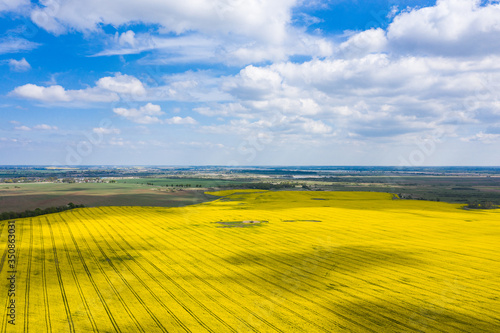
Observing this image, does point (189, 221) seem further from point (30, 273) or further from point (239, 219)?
point (30, 273)

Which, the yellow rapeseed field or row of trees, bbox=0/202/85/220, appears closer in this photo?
the yellow rapeseed field

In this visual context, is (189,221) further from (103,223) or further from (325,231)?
(325,231)

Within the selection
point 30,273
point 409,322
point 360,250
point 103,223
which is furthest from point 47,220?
point 409,322

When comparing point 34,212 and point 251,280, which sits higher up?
point 251,280

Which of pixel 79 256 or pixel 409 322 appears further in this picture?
pixel 79 256

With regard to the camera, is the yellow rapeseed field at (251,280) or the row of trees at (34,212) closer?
the yellow rapeseed field at (251,280)

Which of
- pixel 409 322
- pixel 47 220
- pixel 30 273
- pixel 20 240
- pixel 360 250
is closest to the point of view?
pixel 409 322

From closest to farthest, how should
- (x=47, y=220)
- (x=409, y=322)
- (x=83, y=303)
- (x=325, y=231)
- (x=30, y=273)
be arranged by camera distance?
(x=409, y=322) → (x=83, y=303) → (x=30, y=273) → (x=325, y=231) → (x=47, y=220)

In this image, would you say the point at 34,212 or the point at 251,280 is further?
the point at 34,212
